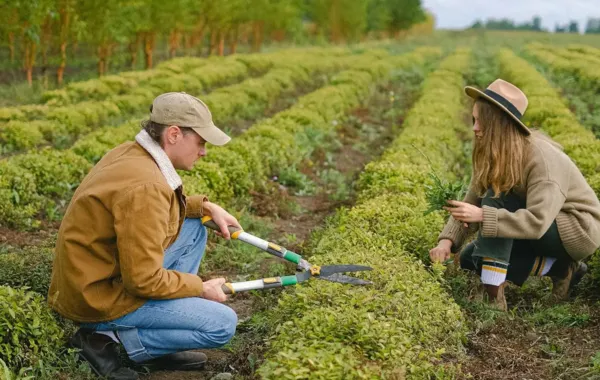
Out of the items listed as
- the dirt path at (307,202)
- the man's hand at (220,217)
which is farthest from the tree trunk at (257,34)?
the man's hand at (220,217)

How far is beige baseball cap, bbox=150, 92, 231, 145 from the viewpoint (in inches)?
145

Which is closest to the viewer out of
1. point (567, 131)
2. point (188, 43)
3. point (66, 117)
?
point (567, 131)

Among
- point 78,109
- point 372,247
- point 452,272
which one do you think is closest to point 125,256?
point 372,247

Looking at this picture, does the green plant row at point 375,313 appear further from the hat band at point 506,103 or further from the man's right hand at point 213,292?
the hat band at point 506,103

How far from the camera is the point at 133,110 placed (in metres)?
14.3

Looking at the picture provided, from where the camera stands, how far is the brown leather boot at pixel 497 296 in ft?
15.7

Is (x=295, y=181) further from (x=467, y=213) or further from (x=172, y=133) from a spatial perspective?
(x=172, y=133)

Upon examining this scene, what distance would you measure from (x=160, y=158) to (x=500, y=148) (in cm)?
235

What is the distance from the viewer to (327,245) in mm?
5207

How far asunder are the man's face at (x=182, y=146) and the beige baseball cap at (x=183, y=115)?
55mm

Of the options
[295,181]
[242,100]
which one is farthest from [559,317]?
[242,100]

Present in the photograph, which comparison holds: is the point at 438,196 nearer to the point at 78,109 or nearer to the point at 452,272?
the point at 452,272

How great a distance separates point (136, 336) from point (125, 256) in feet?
2.03

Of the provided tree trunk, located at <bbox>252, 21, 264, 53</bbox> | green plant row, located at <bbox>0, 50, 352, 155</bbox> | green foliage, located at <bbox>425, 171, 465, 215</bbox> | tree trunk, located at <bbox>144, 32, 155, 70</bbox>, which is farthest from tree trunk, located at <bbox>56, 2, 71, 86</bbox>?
tree trunk, located at <bbox>252, 21, 264, 53</bbox>
